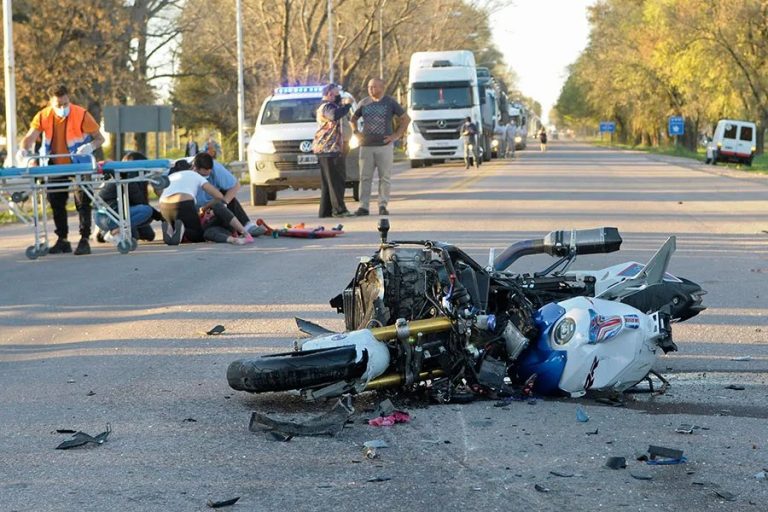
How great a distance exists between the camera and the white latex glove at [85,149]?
15334 millimetres

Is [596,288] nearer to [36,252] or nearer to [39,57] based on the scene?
[36,252]

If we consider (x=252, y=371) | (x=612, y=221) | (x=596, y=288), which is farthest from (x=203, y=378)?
(x=612, y=221)

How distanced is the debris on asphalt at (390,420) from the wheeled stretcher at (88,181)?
8463mm

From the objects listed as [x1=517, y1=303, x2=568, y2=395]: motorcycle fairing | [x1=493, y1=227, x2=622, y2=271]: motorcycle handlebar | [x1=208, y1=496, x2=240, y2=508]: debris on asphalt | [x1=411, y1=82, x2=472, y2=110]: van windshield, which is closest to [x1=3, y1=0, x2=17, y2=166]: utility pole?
[x1=493, y1=227, x2=622, y2=271]: motorcycle handlebar

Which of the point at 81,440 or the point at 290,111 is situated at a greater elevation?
the point at 290,111

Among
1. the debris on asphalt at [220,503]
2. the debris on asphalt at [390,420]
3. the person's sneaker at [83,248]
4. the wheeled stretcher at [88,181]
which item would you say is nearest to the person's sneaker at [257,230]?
the wheeled stretcher at [88,181]

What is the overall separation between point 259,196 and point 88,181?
1027 centimetres

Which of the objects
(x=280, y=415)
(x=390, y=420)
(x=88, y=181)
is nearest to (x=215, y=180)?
(x=88, y=181)

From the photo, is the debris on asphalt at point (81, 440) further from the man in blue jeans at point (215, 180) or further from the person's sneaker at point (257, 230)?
the person's sneaker at point (257, 230)

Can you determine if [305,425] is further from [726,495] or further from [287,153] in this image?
[287,153]

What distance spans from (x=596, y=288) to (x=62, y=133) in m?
9.50

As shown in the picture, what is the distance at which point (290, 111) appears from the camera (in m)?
25.2

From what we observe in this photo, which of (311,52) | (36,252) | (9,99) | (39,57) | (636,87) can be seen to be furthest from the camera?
(636,87)

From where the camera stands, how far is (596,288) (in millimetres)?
7965
